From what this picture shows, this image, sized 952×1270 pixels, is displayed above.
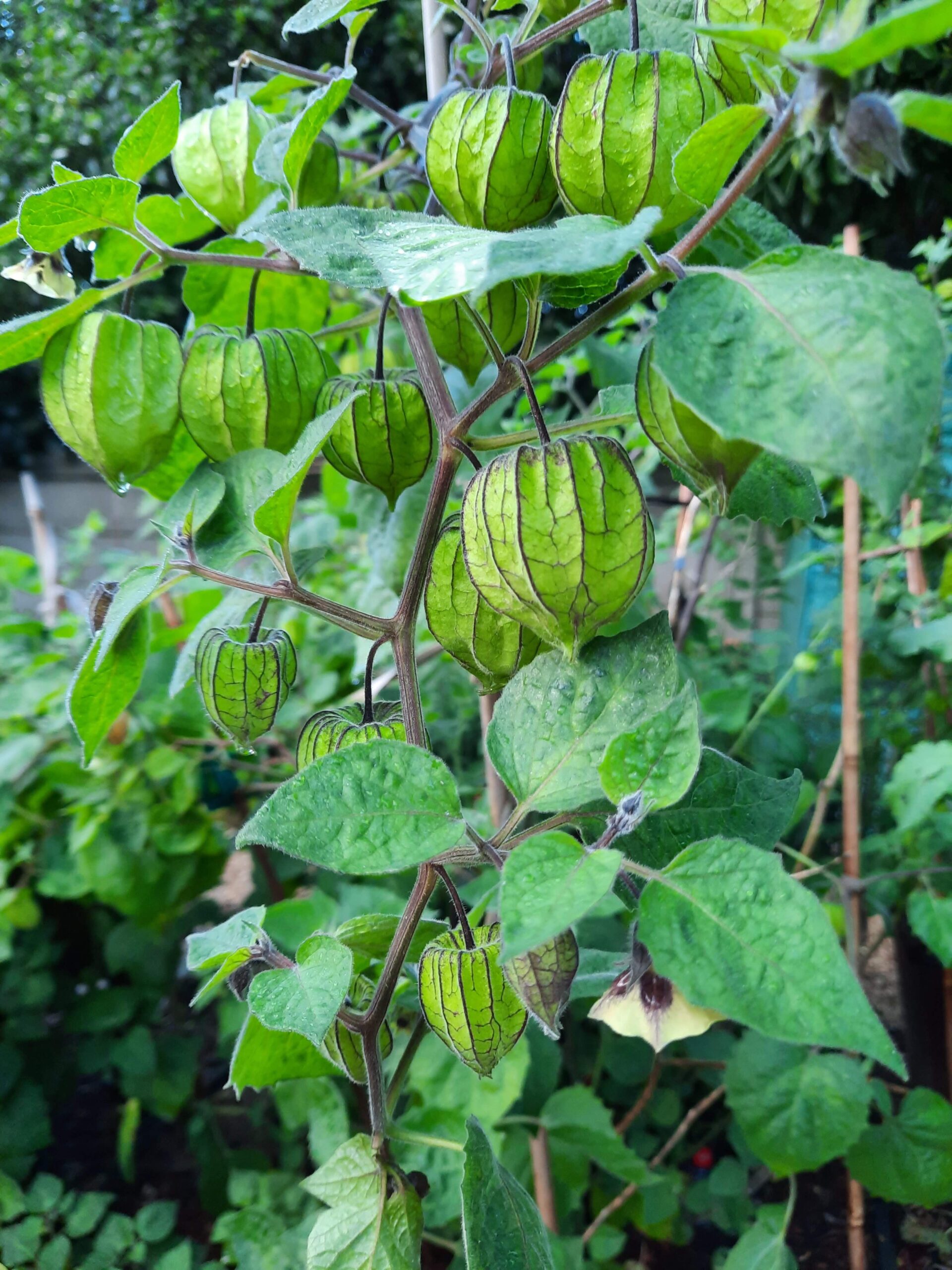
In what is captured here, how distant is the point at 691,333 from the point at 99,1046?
1.08m

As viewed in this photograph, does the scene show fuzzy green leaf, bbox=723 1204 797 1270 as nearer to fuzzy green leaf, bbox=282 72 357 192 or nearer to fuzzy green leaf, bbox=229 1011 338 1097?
fuzzy green leaf, bbox=229 1011 338 1097

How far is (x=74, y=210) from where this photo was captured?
35 cm

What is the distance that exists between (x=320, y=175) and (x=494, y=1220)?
0.47 m

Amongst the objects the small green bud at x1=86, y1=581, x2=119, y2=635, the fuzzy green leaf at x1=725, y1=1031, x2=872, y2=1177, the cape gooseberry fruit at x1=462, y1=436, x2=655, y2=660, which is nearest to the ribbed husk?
the cape gooseberry fruit at x1=462, y1=436, x2=655, y2=660

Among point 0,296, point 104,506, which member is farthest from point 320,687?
point 104,506

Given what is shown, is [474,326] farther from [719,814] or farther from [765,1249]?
[765,1249]

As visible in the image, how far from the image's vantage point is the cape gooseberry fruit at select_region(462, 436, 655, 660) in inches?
10.8

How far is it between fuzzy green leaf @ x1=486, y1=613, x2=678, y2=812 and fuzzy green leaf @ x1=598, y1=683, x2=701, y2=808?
0.06ft

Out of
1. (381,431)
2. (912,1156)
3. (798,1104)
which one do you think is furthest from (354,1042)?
(912,1156)

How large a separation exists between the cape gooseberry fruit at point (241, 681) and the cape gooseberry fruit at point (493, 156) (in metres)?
0.20

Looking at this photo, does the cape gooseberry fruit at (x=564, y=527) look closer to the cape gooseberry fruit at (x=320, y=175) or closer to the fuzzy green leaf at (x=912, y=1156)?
the cape gooseberry fruit at (x=320, y=175)

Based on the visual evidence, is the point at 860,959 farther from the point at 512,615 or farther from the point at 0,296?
the point at 0,296

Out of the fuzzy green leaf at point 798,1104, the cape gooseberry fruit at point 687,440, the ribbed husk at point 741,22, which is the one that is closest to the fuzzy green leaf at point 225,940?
the cape gooseberry fruit at point 687,440

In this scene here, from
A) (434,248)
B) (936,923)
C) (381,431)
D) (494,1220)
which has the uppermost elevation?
(434,248)
